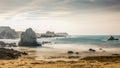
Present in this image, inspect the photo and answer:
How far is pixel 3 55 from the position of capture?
5112 centimetres

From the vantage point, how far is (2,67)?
1371 inches

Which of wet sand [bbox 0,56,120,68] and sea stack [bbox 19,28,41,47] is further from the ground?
sea stack [bbox 19,28,41,47]

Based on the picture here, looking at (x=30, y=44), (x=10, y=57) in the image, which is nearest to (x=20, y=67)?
(x=10, y=57)

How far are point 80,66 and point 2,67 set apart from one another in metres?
10.7

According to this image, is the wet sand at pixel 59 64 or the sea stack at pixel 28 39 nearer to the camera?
the wet sand at pixel 59 64

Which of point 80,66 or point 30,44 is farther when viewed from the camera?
point 30,44

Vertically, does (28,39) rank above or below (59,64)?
above

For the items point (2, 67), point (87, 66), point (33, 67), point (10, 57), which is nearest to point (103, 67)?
point (87, 66)

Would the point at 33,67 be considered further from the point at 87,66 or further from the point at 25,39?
the point at 25,39

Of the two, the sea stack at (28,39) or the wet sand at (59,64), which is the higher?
the sea stack at (28,39)

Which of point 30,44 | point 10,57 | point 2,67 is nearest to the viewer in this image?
point 2,67

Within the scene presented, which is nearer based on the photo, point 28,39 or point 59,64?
point 59,64

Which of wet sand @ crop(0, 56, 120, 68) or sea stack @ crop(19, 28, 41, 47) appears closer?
wet sand @ crop(0, 56, 120, 68)

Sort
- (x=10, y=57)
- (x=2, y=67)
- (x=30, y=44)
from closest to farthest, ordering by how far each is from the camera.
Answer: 1. (x=2, y=67)
2. (x=10, y=57)
3. (x=30, y=44)
